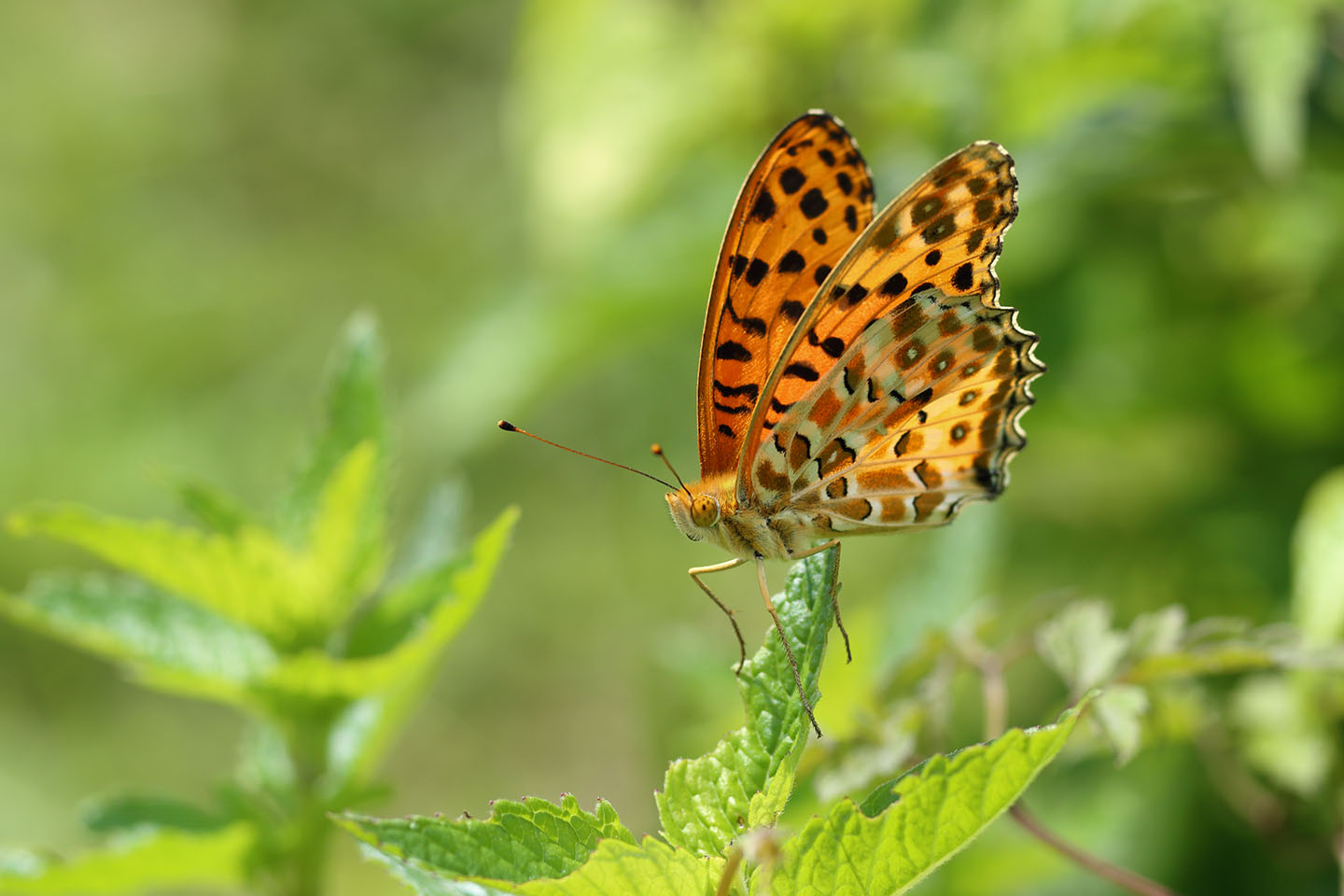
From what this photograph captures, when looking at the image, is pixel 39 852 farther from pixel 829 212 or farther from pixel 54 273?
pixel 54 273

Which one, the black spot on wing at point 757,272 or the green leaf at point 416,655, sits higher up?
the black spot on wing at point 757,272

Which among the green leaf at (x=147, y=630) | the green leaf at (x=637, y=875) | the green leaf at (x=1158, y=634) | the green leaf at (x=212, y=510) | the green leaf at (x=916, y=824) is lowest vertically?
the green leaf at (x=916, y=824)

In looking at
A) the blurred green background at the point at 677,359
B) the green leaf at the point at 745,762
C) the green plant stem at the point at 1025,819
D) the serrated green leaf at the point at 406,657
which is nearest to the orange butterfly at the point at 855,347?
the blurred green background at the point at 677,359

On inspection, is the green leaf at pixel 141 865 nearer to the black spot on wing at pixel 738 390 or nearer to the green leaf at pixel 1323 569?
the black spot on wing at pixel 738 390

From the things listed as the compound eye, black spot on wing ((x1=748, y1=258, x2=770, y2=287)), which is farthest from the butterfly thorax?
black spot on wing ((x1=748, y1=258, x2=770, y2=287))

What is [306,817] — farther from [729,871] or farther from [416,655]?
[729,871]

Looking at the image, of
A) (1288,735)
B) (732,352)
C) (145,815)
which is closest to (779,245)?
(732,352)

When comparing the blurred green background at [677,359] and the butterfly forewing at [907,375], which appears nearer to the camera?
the butterfly forewing at [907,375]
